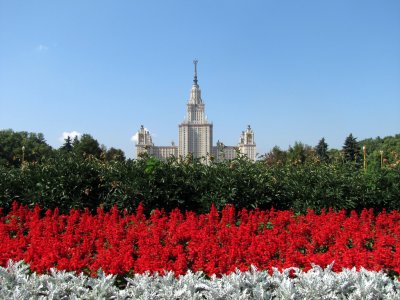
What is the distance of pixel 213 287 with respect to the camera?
336cm

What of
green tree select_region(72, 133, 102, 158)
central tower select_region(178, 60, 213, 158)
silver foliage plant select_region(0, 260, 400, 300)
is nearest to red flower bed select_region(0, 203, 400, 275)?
silver foliage plant select_region(0, 260, 400, 300)

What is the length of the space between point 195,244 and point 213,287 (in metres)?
1.33

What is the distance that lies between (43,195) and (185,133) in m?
108

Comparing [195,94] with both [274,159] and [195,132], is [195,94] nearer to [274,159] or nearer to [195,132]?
[195,132]

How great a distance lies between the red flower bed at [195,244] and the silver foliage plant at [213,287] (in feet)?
1.30

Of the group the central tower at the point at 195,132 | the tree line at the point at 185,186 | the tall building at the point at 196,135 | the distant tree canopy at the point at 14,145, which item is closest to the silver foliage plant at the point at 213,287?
the tree line at the point at 185,186

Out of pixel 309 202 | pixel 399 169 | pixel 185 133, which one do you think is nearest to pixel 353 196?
pixel 309 202

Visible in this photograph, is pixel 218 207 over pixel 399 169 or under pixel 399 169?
under

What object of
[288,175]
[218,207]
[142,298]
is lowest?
[142,298]

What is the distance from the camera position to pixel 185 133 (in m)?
115

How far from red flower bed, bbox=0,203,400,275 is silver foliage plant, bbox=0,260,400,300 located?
0.40 meters

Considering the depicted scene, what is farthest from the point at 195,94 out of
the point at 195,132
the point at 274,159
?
the point at 274,159

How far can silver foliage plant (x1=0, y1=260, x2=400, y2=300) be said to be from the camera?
10.8 feet

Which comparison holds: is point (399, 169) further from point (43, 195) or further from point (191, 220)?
point (43, 195)
